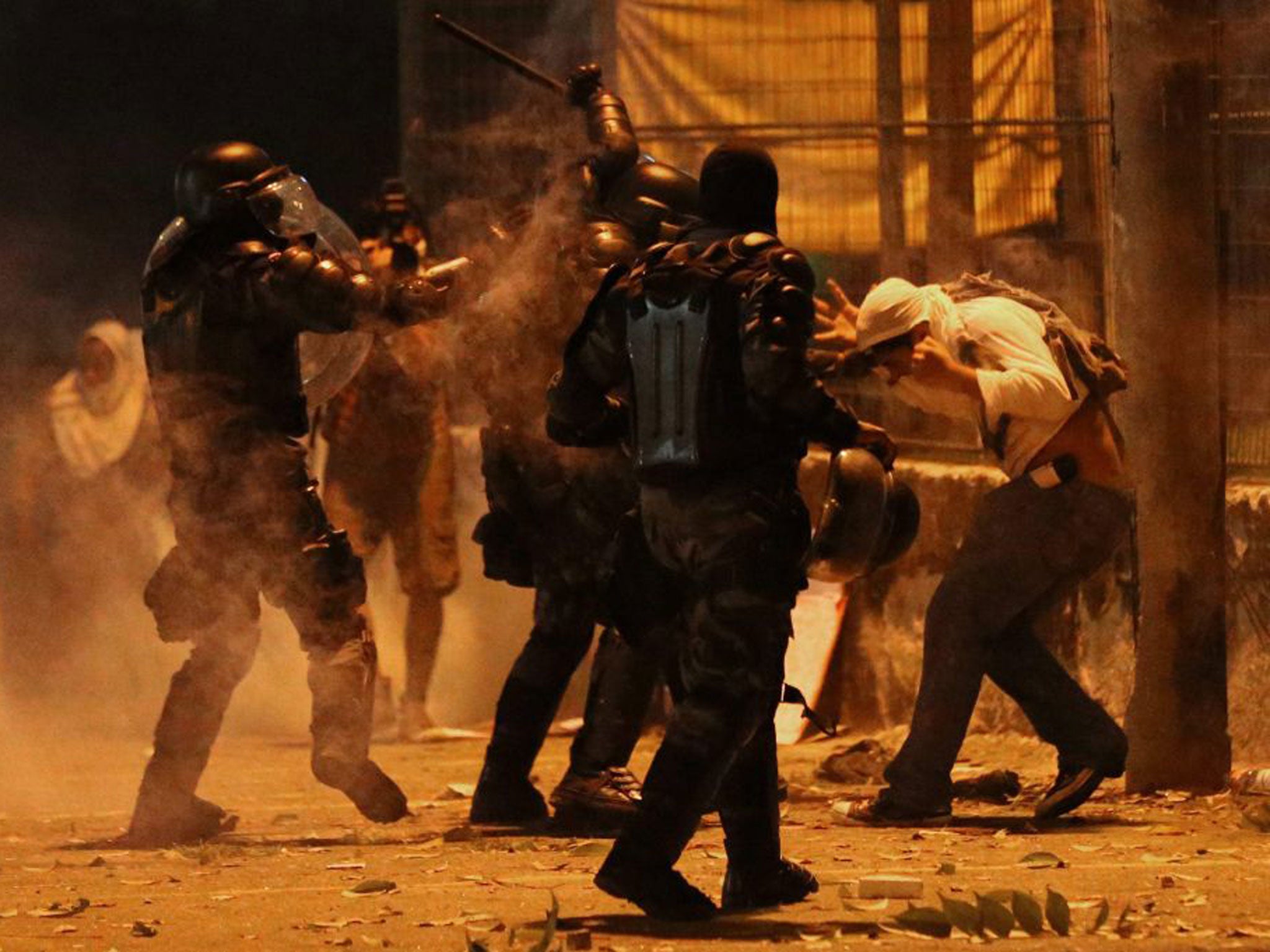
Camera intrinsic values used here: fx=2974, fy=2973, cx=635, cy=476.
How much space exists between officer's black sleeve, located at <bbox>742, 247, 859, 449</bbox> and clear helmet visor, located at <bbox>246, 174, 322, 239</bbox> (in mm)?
2337

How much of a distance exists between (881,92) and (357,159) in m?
4.40

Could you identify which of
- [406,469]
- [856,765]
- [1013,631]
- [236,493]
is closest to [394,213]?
[406,469]

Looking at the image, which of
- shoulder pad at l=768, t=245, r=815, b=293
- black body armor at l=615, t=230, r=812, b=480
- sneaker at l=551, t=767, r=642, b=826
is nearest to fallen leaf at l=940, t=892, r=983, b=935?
black body armor at l=615, t=230, r=812, b=480

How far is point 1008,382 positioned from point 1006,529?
18.3 inches

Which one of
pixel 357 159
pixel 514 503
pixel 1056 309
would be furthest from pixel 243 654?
pixel 357 159

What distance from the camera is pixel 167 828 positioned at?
29.2 feet

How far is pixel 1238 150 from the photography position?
32.1ft

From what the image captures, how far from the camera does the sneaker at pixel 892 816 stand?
8648 mm

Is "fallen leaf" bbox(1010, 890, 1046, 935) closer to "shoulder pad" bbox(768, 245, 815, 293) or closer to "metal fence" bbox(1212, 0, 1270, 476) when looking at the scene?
"shoulder pad" bbox(768, 245, 815, 293)

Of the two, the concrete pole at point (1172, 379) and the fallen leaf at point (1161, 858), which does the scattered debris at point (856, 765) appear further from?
the fallen leaf at point (1161, 858)

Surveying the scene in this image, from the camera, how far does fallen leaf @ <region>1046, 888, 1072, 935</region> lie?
21.7ft

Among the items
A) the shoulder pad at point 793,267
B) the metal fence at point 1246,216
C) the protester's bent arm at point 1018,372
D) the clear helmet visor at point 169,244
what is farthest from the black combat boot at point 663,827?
the metal fence at point 1246,216

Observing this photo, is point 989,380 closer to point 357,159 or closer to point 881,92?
point 881,92

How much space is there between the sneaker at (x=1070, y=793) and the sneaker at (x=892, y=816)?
28 centimetres
